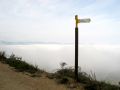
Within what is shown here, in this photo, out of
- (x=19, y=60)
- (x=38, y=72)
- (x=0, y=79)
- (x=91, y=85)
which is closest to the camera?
(x=91, y=85)

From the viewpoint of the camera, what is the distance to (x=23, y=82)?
11.6 meters

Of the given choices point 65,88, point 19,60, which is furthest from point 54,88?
point 19,60

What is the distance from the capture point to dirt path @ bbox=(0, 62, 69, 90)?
11.0m

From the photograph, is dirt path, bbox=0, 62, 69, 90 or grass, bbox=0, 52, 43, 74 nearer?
dirt path, bbox=0, 62, 69, 90

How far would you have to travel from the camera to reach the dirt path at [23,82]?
36.0 ft

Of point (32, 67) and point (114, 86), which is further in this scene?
point (32, 67)

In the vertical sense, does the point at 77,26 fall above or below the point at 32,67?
above

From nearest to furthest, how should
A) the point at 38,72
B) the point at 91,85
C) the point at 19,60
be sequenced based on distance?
the point at 91,85 → the point at 38,72 → the point at 19,60

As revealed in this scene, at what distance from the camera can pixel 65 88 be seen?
11117 millimetres

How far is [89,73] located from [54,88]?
177 centimetres

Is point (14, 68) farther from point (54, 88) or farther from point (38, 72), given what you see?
point (54, 88)

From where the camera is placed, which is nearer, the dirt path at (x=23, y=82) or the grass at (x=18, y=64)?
the dirt path at (x=23, y=82)

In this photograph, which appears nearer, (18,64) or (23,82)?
(23,82)

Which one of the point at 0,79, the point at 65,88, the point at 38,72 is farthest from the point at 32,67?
the point at 65,88
